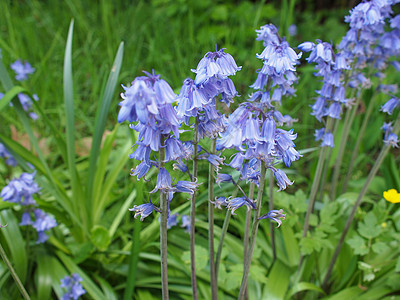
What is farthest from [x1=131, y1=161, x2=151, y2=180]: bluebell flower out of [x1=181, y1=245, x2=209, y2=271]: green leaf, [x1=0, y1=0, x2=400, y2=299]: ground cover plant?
[x1=181, y1=245, x2=209, y2=271]: green leaf

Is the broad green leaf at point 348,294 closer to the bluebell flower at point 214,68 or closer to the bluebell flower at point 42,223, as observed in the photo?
the bluebell flower at point 214,68

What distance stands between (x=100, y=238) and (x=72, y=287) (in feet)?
1.21

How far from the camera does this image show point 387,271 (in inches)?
104

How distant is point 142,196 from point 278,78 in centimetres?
95

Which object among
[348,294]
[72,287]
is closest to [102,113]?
[72,287]

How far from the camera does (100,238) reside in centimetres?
268

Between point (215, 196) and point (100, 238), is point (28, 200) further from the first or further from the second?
point (215, 196)

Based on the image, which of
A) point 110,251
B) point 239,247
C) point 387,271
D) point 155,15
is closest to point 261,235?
point 239,247

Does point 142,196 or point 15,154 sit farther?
point 15,154

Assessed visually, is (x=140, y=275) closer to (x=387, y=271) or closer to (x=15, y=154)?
(x=15, y=154)

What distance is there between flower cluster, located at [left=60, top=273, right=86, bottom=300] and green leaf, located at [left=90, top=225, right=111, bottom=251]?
27 cm

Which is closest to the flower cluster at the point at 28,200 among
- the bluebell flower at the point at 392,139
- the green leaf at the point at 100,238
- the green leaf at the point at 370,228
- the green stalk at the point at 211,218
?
the green leaf at the point at 100,238

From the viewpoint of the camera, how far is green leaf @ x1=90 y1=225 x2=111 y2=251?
2.67m

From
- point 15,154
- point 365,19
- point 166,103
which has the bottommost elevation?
point 15,154
